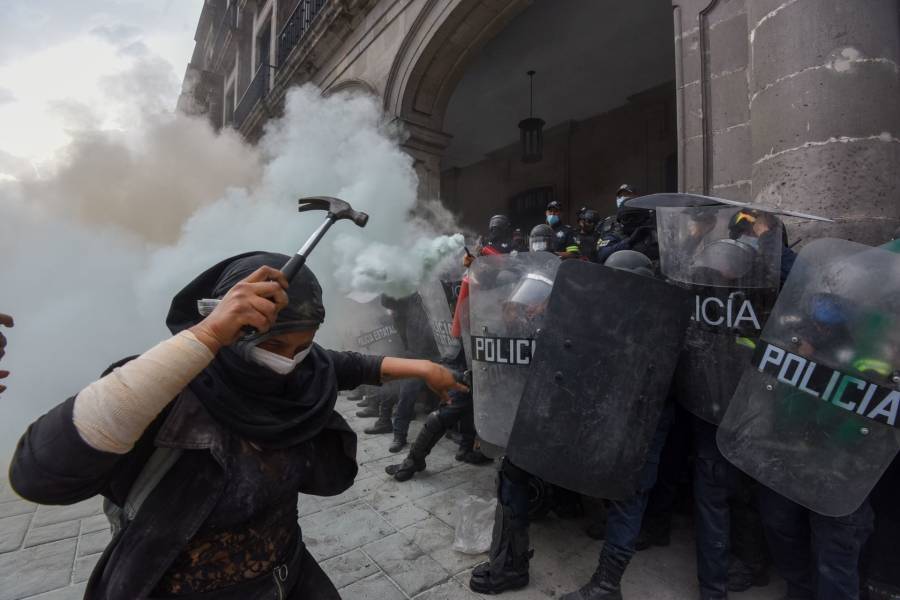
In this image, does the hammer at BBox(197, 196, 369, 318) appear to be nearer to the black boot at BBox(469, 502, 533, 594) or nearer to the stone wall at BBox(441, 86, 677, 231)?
the black boot at BBox(469, 502, 533, 594)

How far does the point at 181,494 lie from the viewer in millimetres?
1155

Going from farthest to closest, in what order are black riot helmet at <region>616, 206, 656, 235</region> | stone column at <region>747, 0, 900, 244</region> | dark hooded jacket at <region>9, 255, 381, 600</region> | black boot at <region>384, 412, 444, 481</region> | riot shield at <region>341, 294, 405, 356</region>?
1. riot shield at <region>341, 294, 405, 356</region>
2. black boot at <region>384, 412, 444, 481</region>
3. black riot helmet at <region>616, 206, 656, 235</region>
4. stone column at <region>747, 0, 900, 244</region>
5. dark hooded jacket at <region>9, 255, 381, 600</region>

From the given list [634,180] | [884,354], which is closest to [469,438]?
[884,354]

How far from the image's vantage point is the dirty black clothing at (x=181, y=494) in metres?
0.93

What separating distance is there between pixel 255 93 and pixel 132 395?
16380 mm

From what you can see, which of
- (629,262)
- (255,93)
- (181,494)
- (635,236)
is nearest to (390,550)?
(181,494)

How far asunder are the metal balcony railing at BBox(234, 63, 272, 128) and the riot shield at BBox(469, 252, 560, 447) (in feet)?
43.6

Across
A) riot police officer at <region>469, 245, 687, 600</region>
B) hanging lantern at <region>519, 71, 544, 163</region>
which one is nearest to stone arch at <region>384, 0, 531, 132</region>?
hanging lantern at <region>519, 71, 544, 163</region>

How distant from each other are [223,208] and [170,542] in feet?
21.5

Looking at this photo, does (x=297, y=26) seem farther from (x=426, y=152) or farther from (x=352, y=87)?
(x=426, y=152)

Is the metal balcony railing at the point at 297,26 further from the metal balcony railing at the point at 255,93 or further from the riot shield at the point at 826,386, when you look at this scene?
the riot shield at the point at 826,386

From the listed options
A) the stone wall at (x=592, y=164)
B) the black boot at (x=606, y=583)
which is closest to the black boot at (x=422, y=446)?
the black boot at (x=606, y=583)

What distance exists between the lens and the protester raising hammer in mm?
915

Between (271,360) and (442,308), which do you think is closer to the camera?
(271,360)
